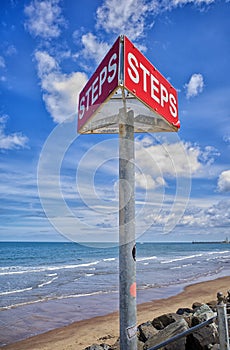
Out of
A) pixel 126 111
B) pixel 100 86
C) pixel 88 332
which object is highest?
pixel 100 86

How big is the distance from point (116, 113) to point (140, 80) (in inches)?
13.0

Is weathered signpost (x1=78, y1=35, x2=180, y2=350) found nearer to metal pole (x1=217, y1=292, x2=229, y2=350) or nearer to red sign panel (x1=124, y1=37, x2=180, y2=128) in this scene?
red sign panel (x1=124, y1=37, x2=180, y2=128)

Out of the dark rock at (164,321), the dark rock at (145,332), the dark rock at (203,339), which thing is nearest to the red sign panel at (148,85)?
the dark rock at (203,339)

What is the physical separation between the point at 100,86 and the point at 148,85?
12.8 inches

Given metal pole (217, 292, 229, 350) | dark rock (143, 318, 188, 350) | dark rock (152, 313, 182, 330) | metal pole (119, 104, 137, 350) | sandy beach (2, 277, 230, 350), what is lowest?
sandy beach (2, 277, 230, 350)

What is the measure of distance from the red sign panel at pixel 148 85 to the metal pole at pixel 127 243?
0.28 meters

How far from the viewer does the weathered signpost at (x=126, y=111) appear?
6.49 feet

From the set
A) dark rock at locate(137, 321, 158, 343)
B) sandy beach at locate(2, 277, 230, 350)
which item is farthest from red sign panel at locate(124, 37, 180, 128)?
sandy beach at locate(2, 277, 230, 350)

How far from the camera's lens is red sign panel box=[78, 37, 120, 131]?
1964 mm

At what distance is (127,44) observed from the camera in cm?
201

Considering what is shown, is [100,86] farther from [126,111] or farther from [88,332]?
[88,332]

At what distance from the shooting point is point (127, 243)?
2041 mm

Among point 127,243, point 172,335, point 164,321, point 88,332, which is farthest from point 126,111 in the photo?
point 88,332

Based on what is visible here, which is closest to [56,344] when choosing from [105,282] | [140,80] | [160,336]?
[160,336]
